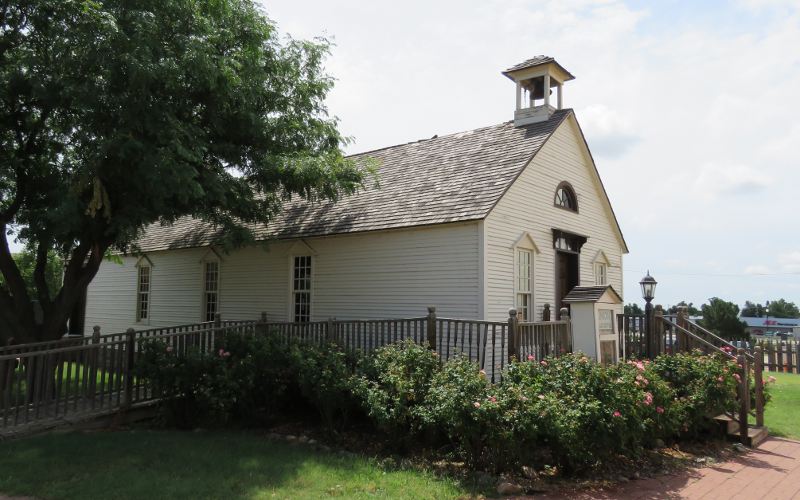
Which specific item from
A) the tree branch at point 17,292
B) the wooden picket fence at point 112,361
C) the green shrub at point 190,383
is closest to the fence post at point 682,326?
the wooden picket fence at point 112,361

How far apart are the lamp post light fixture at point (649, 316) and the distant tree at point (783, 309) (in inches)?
5660

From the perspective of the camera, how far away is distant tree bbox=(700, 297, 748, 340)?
93.5 ft

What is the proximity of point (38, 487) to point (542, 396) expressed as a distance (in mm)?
6027

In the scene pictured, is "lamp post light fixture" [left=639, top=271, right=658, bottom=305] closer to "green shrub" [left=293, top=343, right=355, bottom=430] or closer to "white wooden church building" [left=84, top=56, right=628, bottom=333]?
"white wooden church building" [left=84, top=56, right=628, bottom=333]

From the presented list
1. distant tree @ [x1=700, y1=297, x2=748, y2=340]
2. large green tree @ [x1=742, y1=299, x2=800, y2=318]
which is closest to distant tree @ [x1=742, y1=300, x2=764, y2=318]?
large green tree @ [x1=742, y1=299, x2=800, y2=318]

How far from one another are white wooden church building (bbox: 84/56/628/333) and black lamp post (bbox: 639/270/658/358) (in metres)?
2.65

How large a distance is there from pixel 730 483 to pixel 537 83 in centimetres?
1200

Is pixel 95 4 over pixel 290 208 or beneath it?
over

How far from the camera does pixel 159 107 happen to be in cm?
1041

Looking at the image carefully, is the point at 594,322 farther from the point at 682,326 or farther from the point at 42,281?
the point at 42,281

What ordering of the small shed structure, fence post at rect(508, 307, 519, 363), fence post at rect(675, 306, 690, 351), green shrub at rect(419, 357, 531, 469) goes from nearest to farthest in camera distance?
green shrub at rect(419, 357, 531, 469), fence post at rect(508, 307, 519, 363), the small shed structure, fence post at rect(675, 306, 690, 351)

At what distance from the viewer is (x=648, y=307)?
11875 millimetres

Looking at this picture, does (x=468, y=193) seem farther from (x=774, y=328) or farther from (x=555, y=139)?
(x=774, y=328)

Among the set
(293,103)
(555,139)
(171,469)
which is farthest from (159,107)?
(555,139)
